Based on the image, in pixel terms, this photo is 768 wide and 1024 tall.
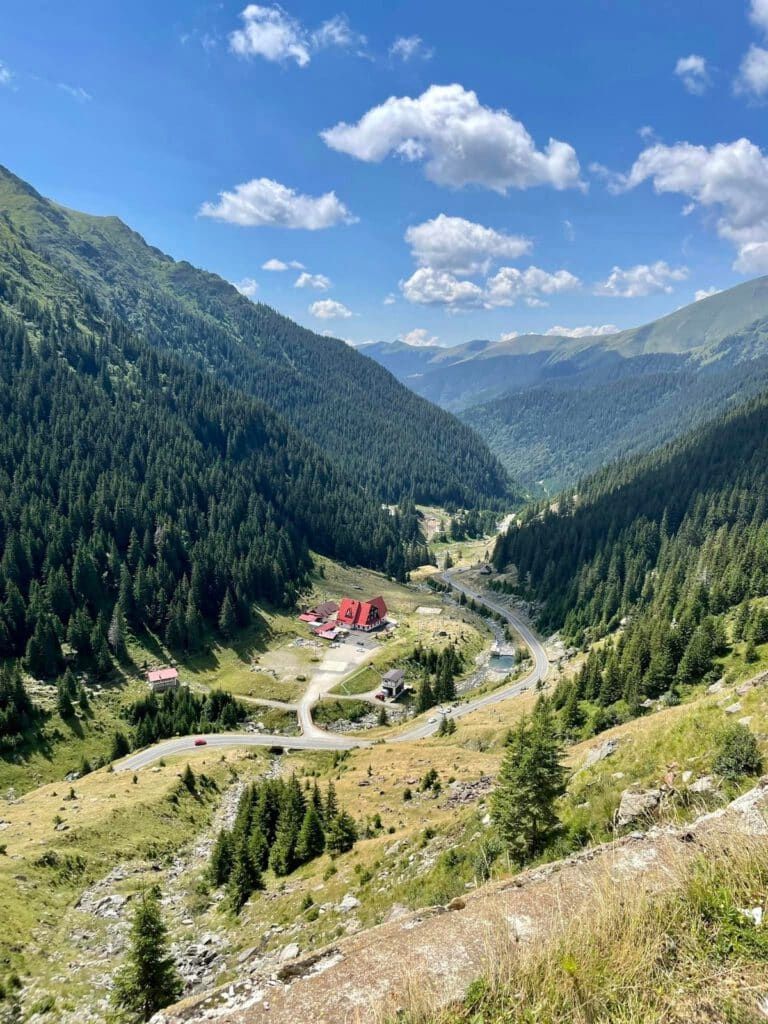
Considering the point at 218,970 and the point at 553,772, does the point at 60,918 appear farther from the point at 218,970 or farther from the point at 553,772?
the point at 553,772

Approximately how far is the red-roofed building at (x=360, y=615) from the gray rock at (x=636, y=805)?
113342mm

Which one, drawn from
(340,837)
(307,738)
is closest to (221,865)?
(340,837)

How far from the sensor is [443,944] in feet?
29.8

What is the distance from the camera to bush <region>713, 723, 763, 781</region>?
60.3 feet

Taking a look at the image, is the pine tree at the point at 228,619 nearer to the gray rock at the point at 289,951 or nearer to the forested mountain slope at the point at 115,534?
the forested mountain slope at the point at 115,534

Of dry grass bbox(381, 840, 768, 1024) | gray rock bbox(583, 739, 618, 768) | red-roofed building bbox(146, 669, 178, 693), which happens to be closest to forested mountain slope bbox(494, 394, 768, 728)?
gray rock bbox(583, 739, 618, 768)

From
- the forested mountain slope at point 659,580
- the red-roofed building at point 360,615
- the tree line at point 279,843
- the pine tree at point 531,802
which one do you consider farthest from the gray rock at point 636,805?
the red-roofed building at point 360,615

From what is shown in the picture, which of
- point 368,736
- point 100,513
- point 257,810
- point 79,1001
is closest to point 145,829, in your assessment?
point 257,810

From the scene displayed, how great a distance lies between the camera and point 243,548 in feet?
491

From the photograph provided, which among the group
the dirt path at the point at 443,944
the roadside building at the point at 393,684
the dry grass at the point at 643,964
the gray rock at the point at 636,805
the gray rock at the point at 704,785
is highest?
the dry grass at the point at 643,964

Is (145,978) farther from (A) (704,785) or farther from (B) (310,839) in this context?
(A) (704,785)

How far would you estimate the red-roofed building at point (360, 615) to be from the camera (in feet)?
432

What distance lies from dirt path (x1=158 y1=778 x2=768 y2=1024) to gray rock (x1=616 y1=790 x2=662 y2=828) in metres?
7.74

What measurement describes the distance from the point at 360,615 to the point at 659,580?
262 feet
